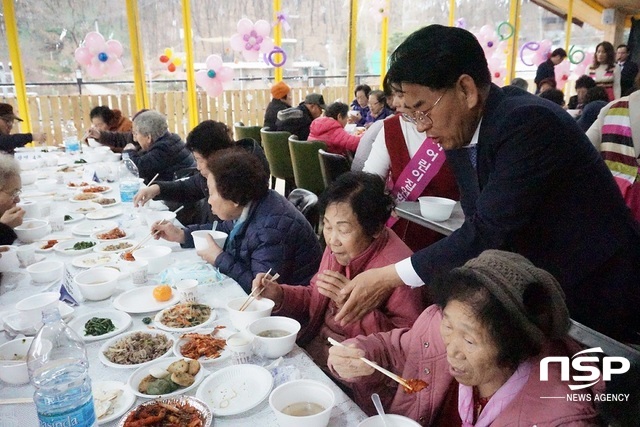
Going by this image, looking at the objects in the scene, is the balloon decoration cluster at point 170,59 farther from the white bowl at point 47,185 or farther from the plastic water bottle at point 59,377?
the plastic water bottle at point 59,377

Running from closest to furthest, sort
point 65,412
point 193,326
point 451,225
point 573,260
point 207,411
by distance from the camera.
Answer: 1. point 65,412
2. point 207,411
3. point 573,260
4. point 193,326
5. point 451,225

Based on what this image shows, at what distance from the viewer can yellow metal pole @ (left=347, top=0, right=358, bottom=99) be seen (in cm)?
822

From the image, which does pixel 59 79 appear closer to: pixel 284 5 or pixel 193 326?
pixel 284 5

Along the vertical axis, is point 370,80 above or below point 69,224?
above

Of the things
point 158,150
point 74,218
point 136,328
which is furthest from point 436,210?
point 158,150

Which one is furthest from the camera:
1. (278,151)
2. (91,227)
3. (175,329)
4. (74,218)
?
(278,151)

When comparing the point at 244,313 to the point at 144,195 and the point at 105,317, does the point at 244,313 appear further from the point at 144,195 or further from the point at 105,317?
the point at 144,195

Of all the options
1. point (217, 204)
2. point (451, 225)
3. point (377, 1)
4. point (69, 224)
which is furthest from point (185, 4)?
point (451, 225)

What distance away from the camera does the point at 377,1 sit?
8.23m

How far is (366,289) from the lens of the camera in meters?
1.42

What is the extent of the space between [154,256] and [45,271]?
1.32 feet

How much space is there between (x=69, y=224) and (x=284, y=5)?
6.16m

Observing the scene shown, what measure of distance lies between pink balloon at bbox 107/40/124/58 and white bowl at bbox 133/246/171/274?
17.4ft

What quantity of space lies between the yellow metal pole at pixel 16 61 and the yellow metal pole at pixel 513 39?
30.1ft
